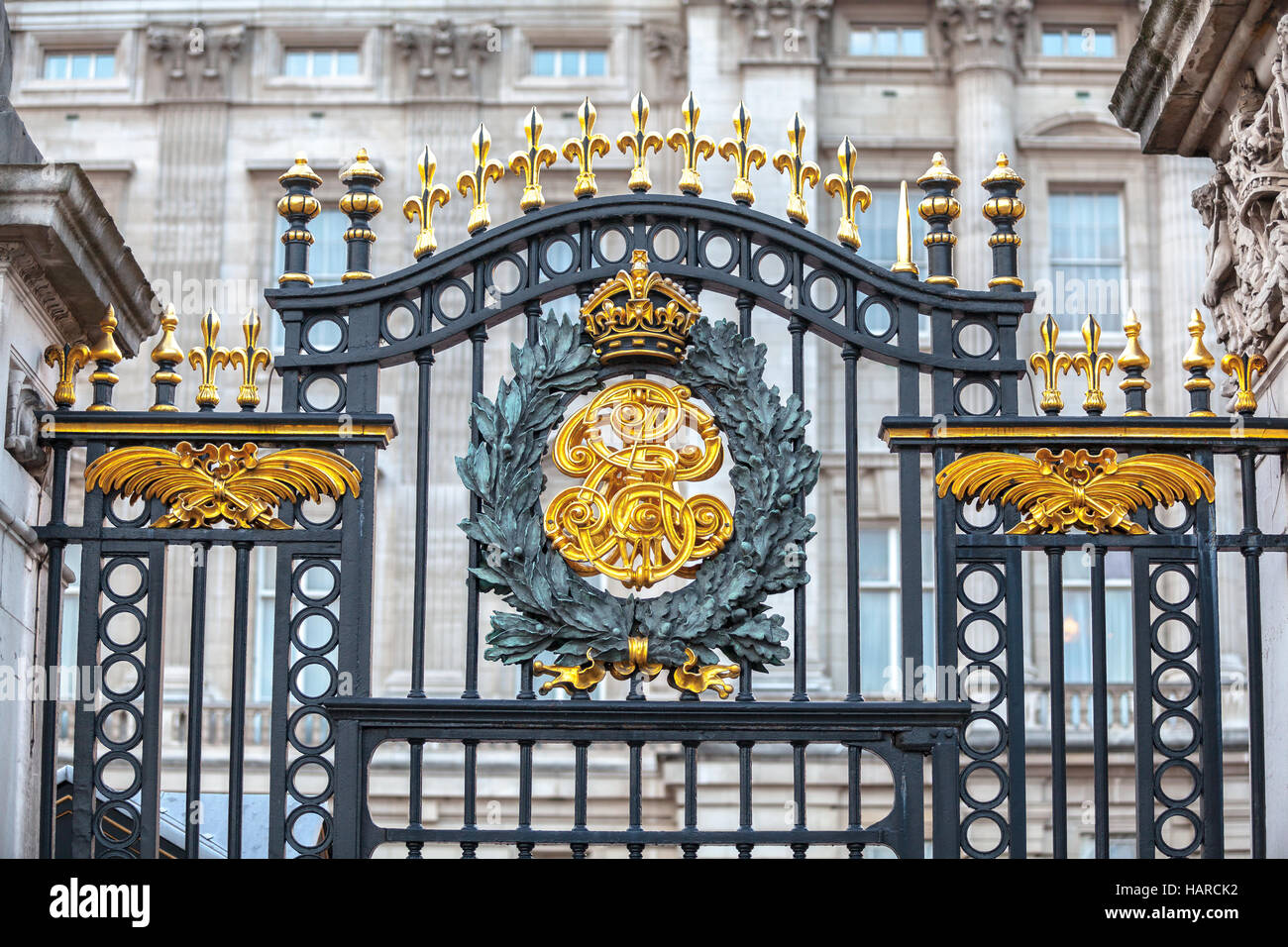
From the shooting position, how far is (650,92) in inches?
1092

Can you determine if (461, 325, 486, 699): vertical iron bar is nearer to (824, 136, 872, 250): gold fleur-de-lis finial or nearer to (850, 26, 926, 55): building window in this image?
(824, 136, 872, 250): gold fleur-de-lis finial

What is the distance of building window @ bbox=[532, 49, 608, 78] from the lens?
91.2 ft

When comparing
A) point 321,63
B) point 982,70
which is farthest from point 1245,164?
point 321,63

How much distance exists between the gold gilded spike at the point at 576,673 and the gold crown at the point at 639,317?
1.21 metres

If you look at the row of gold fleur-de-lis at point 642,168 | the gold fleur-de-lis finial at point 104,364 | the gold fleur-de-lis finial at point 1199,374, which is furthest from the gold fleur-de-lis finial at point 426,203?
the gold fleur-de-lis finial at point 1199,374

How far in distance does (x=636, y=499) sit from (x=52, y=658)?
2314 mm

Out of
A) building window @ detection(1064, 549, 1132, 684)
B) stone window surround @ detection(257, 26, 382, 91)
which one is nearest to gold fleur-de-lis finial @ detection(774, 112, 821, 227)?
building window @ detection(1064, 549, 1132, 684)

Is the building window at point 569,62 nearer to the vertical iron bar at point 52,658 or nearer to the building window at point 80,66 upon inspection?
the building window at point 80,66

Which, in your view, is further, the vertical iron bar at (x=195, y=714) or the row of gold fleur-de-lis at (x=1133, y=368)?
the row of gold fleur-de-lis at (x=1133, y=368)

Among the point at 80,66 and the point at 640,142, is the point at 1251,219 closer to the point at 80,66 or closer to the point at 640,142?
the point at 640,142

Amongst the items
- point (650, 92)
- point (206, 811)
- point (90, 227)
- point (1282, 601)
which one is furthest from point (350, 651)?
point (650, 92)

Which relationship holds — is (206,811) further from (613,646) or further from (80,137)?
(613,646)

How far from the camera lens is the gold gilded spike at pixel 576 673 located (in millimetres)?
9117
